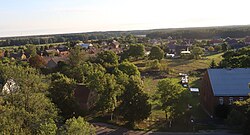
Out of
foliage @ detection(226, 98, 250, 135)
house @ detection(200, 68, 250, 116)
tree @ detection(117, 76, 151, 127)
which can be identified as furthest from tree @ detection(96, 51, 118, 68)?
foliage @ detection(226, 98, 250, 135)

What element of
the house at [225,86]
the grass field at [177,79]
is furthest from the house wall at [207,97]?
the grass field at [177,79]

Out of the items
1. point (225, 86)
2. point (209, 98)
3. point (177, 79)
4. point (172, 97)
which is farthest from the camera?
point (177, 79)

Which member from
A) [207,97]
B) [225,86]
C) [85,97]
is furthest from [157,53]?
[85,97]

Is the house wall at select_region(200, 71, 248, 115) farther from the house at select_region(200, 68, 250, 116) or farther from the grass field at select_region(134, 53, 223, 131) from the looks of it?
the grass field at select_region(134, 53, 223, 131)

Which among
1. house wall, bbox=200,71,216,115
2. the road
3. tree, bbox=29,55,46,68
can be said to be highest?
tree, bbox=29,55,46,68

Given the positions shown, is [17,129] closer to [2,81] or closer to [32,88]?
[32,88]

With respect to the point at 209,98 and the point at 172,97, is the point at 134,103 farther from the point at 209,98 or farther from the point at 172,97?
the point at 209,98

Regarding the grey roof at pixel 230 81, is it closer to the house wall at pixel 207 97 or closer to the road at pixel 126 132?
the house wall at pixel 207 97
